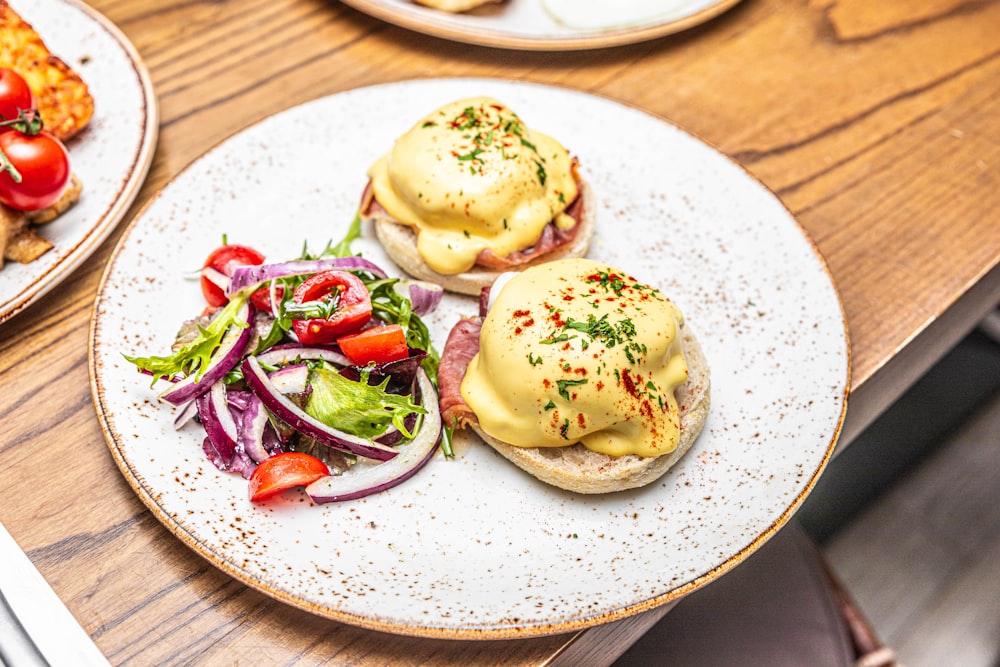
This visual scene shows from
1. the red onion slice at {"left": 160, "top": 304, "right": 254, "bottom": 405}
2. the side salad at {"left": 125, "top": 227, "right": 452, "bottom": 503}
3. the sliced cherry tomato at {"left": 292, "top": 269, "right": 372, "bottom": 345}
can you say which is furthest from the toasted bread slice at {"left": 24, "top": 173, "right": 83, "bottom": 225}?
the sliced cherry tomato at {"left": 292, "top": 269, "right": 372, "bottom": 345}

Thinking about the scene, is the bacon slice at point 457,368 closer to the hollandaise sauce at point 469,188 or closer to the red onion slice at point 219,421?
the hollandaise sauce at point 469,188

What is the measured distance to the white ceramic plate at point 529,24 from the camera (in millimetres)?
3369

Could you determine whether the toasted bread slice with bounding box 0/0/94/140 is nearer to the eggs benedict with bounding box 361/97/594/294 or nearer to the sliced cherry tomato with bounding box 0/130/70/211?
the sliced cherry tomato with bounding box 0/130/70/211

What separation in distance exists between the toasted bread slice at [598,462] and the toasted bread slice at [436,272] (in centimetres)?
56

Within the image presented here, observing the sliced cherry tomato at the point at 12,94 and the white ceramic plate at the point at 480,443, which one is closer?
the white ceramic plate at the point at 480,443

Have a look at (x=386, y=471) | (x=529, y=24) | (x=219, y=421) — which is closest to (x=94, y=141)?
(x=219, y=421)

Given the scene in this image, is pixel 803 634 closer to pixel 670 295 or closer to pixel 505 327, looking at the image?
pixel 670 295

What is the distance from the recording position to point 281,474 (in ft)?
6.82

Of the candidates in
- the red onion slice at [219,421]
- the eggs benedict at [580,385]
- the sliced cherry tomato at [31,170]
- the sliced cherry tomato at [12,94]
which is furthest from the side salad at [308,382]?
the sliced cherry tomato at [12,94]

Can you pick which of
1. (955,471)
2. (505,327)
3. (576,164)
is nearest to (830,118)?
(576,164)

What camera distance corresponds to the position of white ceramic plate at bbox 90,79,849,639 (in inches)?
75.6

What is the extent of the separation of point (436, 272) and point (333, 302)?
17.9 inches

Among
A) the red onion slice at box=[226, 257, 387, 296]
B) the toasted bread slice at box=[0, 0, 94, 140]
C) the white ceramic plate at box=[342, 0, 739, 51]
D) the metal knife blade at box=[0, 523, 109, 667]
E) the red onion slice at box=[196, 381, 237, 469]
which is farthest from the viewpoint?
the white ceramic plate at box=[342, 0, 739, 51]

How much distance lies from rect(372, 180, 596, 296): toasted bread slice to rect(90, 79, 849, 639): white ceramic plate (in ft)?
0.26
